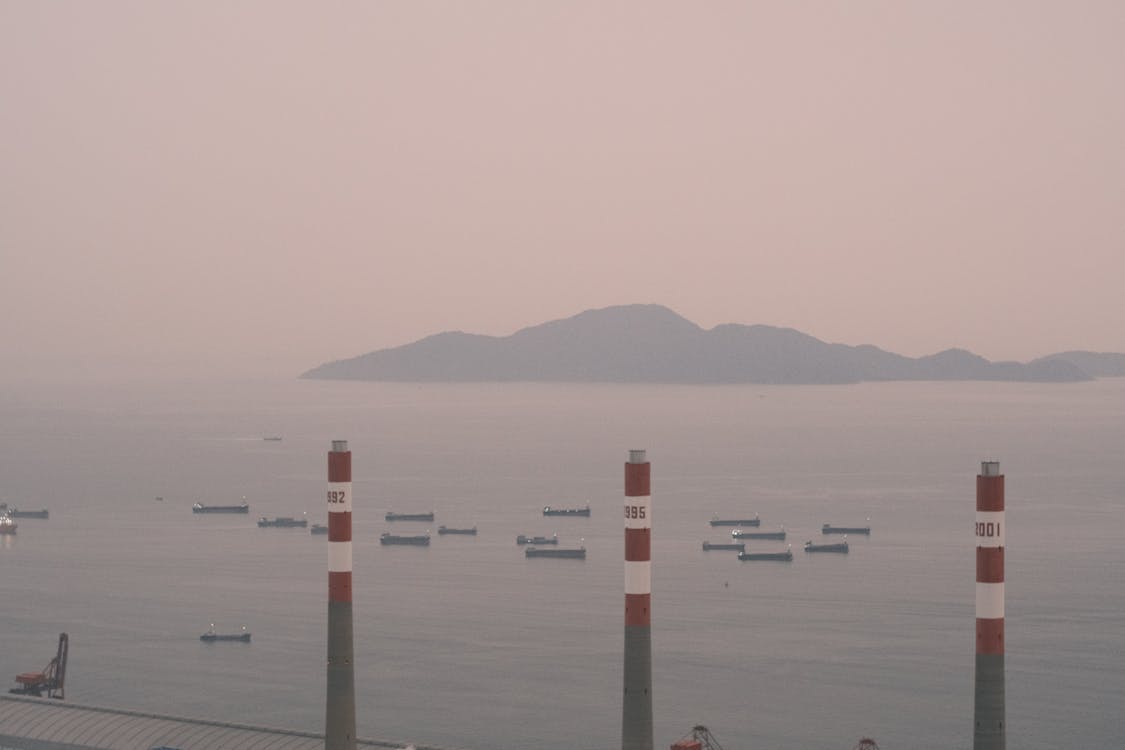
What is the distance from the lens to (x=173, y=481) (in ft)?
553

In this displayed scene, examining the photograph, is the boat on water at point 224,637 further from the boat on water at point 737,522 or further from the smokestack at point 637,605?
the smokestack at point 637,605

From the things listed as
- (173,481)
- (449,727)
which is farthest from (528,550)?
(173,481)

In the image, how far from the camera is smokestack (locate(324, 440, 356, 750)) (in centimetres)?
2328

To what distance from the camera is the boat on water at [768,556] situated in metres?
108

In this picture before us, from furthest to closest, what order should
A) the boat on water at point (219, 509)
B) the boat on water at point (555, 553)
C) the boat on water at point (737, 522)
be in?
the boat on water at point (219, 509), the boat on water at point (737, 522), the boat on water at point (555, 553)

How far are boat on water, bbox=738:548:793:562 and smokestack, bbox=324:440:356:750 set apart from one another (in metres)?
85.4

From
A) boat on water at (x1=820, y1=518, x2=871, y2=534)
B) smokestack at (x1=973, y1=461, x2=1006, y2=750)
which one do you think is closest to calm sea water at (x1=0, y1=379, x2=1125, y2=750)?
boat on water at (x1=820, y1=518, x2=871, y2=534)

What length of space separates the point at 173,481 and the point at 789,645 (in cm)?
10643

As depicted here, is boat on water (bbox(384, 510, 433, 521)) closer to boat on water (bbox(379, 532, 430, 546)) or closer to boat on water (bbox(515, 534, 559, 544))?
boat on water (bbox(379, 532, 430, 546))

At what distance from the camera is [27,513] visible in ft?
454

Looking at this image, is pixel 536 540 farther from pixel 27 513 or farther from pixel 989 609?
pixel 989 609

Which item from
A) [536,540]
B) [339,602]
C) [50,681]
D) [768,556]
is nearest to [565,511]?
[536,540]

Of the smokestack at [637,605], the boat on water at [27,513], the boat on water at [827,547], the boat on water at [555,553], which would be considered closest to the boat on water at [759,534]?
the boat on water at [827,547]

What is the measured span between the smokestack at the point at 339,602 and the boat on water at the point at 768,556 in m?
85.4
